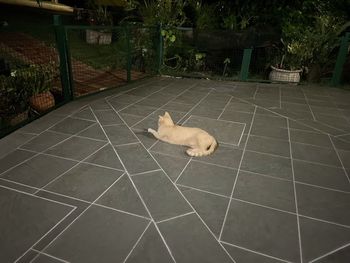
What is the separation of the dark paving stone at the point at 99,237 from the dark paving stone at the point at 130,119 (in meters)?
2.00

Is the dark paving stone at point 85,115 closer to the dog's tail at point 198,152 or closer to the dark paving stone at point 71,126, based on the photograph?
the dark paving stone at point 71,126

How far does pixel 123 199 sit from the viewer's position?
2395mm

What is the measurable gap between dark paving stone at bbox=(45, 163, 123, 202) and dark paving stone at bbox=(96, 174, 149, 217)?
0.08 m

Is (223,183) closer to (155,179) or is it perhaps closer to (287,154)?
(155,179)

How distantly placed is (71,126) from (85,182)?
5.05 ft

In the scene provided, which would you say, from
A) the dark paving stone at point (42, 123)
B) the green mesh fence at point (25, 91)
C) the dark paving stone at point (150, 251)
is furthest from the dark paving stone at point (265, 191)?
the green mesh fence at point (25, 91)

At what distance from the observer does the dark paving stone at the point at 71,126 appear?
375 centimetres

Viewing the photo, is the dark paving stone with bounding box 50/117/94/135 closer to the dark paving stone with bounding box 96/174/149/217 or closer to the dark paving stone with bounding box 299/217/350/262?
the dark paving stone with bounding box 96/174/149/217

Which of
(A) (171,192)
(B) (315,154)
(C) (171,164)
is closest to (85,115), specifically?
(C) (171,164)

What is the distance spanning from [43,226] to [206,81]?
5714mm

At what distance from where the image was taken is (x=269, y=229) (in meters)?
2.11

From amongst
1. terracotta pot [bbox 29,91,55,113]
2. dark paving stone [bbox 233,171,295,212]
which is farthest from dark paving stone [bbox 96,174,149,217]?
terracotta pot [bbox 29,91,55,113]

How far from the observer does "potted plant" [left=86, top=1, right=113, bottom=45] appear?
32.3ft

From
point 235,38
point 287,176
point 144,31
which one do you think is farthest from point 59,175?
point 235,38
